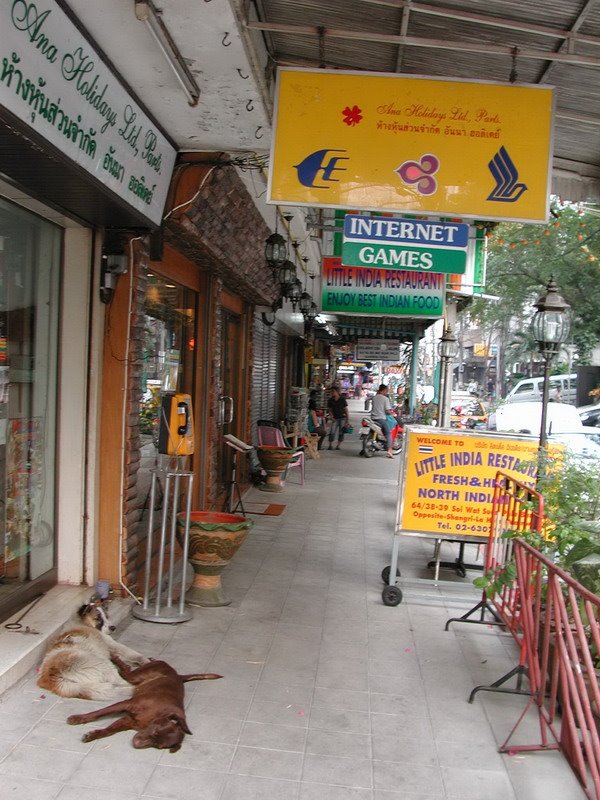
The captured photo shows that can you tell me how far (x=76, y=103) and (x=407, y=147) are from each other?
1984mm

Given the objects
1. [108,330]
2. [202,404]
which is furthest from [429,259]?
[108,330]

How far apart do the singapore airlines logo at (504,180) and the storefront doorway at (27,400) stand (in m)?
3.00

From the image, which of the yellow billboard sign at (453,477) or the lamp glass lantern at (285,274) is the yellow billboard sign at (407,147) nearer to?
the yellow billboard sign at (453,477)

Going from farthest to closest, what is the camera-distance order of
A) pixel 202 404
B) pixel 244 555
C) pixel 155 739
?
pixel 202 404 → pixel 244 555 → pixel 155 739

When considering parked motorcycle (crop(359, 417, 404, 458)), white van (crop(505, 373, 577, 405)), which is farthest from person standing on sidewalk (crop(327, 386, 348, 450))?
white van (crop(505, 373, 577, 405))

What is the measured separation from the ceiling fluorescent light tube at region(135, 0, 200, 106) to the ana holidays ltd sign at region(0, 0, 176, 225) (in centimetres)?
35

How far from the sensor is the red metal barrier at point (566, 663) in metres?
2.77

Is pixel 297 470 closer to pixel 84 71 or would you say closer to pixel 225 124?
pixel 225 124

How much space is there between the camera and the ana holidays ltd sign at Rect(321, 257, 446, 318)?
14852 mm

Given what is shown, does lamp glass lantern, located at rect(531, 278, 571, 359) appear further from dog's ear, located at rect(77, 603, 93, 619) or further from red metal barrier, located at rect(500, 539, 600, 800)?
dog's ear, located at rect(77, 603, 93, 619)

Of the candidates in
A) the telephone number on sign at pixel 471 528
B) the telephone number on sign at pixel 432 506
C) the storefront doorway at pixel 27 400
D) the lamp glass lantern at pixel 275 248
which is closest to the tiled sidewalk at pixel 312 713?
the telephone number on sign at pixel 471 528

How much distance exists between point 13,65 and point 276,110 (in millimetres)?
1875

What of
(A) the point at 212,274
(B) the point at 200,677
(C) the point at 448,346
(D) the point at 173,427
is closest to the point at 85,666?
(B) the point at 200,677

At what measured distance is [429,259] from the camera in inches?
315
